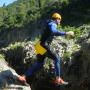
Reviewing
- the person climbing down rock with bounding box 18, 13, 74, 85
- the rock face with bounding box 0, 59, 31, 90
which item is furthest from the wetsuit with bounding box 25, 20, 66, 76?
the rock face with bounding box 0, 59, 31, 90

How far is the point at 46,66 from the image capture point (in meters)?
16.1

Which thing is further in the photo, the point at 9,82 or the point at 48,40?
the point at 9,82

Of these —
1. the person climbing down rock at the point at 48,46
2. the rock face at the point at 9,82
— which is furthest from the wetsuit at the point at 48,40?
the rock face at the point at 9,82

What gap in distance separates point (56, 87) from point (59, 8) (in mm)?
39518

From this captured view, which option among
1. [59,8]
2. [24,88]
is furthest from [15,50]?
[59,8]

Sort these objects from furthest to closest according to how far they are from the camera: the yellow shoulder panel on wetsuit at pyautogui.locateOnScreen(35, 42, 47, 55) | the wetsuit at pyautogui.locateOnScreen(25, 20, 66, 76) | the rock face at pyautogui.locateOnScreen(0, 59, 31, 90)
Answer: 1. the rock face at pyautogui.locateOnScreen(0, 59, 31, 90)
2. the yellow shoulder panel on wetsuit at pyautogui.locateOnScreen(35, 42, 47, 55)
3. the wetsuit at pyautogui.locateOnScreen(25, 20, 66, 76)

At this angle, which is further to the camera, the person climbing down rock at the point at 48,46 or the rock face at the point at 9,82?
the rock face at the point at 9,82

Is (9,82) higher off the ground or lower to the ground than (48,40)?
lower

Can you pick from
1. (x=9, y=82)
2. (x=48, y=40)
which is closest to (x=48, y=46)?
(x=48, y=40)

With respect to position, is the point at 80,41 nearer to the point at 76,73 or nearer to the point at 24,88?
the point at 76,73

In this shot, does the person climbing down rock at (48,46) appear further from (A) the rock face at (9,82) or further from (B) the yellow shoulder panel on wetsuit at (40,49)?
(A) the rock face at (9,82)

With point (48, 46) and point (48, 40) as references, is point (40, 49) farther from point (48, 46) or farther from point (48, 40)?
point (48, 40)

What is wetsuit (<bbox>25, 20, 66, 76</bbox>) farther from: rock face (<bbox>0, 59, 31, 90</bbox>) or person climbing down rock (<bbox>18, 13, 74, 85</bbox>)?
rock face (<bbox>0, 59, 31, 90</bbox>)

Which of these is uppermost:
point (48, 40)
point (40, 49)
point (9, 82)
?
point (48, 40)
